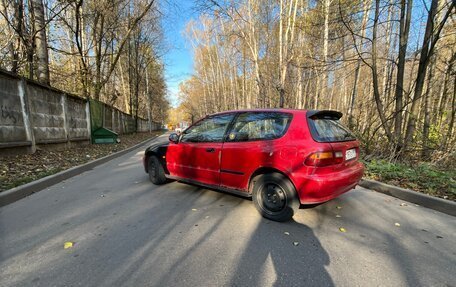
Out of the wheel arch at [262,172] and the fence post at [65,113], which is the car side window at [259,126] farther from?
the fence post at [65,113]

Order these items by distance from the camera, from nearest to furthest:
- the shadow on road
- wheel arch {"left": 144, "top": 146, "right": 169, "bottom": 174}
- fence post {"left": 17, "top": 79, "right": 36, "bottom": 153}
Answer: the shadow on road < wheel arch {"left": 144, "top": 146, "right": 169, "bottom": 174} < fence post {"left": 17, "top": 79, "right": 36, "bottom": 153}

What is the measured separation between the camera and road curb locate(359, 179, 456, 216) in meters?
3.65

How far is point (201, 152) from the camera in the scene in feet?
13.7

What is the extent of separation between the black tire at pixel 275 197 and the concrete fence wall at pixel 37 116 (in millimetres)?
6762

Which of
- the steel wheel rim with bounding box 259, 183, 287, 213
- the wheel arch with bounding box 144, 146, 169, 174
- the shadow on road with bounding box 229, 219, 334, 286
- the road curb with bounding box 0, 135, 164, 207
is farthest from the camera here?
the wheel arch with bounding box 144, 146, 169, 174

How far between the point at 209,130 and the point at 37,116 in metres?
6.54

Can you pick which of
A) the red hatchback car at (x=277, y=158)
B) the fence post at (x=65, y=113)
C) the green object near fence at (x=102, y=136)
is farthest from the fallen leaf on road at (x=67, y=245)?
the green object near fence at (x=102, y=136)

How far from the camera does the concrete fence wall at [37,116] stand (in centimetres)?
610

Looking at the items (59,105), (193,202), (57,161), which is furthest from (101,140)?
(193,202)

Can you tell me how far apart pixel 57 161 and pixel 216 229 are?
6385 millimetres

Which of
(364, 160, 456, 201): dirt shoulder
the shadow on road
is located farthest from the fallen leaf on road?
(364, 160, 456, 201): dirt shoulder

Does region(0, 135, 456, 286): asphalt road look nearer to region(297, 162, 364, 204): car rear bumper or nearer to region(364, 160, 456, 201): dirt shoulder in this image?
region(297, 162, 364, 204): car rear bumper

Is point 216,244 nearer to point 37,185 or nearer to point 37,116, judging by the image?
point 37,185

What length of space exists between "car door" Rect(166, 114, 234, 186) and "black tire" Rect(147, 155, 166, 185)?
0.31m
